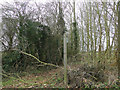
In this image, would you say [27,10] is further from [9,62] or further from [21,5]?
[9,62]

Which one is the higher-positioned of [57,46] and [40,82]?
[57,46]

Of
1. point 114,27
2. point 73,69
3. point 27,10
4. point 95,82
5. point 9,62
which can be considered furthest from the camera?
point 27,10

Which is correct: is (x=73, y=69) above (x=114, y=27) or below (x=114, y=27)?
below

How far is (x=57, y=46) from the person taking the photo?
541 cm

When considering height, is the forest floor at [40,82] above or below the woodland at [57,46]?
below

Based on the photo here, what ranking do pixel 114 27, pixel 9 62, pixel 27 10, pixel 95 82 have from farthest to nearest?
pixel 27 10 → pixel 9 62 → pixel 114 27 → pixel 95 82

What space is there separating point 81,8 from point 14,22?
11.5 feet

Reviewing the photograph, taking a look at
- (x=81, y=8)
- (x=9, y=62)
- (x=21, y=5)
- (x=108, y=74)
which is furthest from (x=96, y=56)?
(x=21, y=5)

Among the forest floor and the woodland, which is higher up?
the woodland

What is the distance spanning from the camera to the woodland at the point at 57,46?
12.7 feet

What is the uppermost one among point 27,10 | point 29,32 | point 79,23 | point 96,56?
point 27,10

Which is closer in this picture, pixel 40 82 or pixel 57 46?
pixel 40 82

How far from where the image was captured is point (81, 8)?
204 inches

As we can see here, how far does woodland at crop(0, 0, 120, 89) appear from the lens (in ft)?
12.7
